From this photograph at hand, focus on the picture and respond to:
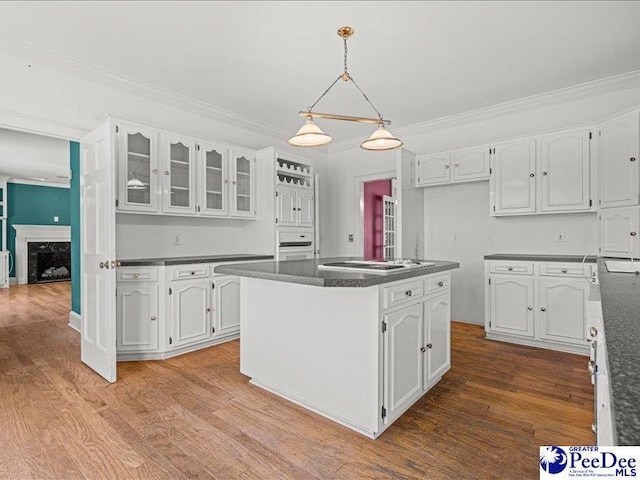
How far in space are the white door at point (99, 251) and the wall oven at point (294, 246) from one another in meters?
1.93

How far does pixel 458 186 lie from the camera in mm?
4469

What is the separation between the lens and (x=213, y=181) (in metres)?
3.91

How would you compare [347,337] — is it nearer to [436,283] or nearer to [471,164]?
[436,283]

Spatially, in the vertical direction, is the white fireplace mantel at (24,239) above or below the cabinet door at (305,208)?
below

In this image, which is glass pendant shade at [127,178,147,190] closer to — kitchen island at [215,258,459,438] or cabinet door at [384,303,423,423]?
kitchen island at [215,258,459,438]

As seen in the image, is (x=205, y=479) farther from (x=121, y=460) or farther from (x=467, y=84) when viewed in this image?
(x=467, y=84)

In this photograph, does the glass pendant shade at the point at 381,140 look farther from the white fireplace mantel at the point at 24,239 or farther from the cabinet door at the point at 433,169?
the white fireplace mantel at the point at 24,239

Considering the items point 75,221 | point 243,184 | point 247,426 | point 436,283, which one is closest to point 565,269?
point 436,283

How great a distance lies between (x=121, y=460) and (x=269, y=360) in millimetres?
996

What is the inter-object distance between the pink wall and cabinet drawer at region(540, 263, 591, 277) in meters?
2.81

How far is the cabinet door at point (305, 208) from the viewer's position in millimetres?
4633

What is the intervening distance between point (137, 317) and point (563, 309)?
402cm

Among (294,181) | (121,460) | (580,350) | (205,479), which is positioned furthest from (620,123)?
(121,460)

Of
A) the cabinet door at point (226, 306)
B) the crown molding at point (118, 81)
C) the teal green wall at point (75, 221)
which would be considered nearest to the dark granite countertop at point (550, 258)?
the cabinet door at point (226, 306)
